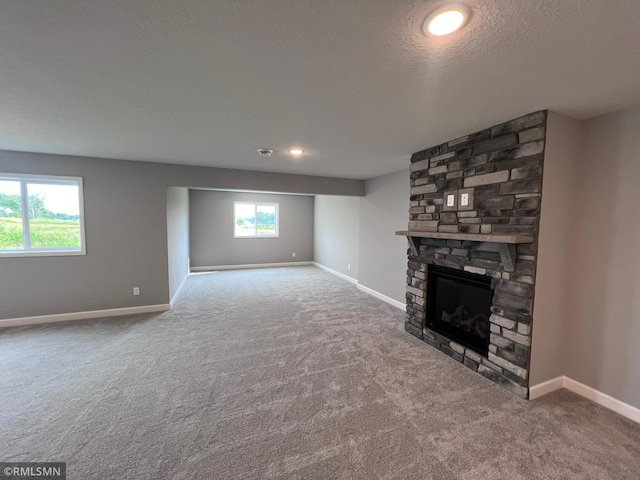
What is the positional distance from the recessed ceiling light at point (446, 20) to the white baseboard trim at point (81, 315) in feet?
15.5

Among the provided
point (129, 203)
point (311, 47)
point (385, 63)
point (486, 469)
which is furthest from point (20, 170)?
point (486, 469)

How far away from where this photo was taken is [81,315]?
379cm

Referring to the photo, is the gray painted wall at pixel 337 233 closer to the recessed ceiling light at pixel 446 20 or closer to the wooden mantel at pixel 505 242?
the wooden mantel at pixel 505 242

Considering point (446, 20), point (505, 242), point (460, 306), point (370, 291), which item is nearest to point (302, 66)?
point (446, 20)

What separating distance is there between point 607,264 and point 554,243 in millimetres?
385

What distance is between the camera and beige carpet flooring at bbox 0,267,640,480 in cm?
156

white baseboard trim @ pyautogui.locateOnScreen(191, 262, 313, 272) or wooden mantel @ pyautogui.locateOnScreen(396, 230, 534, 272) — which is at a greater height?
wooden mantel @ pyautogui.locateOnScreen(396, 230, 534, 272)

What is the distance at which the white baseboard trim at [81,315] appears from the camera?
11.6ft

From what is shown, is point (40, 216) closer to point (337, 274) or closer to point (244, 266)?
point (244, 266)

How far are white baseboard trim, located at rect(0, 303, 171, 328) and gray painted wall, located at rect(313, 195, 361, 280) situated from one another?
13.1ft

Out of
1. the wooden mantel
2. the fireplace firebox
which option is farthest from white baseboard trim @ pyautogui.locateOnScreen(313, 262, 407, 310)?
the wooden mantel

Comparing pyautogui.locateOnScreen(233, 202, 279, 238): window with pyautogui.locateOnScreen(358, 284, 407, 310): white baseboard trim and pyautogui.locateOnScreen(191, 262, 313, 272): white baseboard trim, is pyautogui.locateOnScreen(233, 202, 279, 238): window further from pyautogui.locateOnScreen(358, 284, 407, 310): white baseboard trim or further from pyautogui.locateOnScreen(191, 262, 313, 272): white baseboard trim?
pyautogui.locateOnScreen(358, 284, 407, 310): white baseboard trim

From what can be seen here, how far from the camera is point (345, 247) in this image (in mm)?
6762

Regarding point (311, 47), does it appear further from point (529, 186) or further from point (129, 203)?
point (129, 203)
